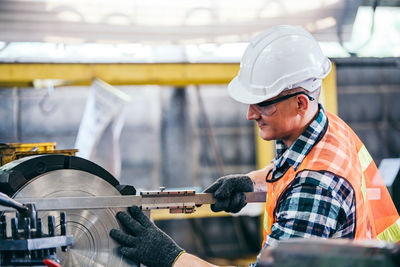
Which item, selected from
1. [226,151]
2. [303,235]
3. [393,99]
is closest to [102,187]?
[303,235]

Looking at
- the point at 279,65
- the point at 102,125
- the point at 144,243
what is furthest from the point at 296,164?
the point at 102,125

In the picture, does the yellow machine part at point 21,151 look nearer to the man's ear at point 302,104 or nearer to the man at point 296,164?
the man at point 296,164

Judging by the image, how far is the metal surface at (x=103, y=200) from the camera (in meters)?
1.35

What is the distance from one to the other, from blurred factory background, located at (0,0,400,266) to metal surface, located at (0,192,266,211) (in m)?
2.86

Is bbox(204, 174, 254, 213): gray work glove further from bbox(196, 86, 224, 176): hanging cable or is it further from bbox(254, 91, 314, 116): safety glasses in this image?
bbox(196, 86, 224, 176): hanging cable

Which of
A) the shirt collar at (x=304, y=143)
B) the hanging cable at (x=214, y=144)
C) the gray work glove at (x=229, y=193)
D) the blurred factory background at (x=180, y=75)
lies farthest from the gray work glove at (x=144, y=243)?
the hanging cable at (x=214, y=144)

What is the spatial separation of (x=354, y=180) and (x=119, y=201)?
74cm

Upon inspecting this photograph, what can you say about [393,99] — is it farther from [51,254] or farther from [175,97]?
[51,254]

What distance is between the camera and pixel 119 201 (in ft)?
4.78

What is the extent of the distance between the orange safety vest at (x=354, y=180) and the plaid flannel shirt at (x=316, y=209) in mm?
26

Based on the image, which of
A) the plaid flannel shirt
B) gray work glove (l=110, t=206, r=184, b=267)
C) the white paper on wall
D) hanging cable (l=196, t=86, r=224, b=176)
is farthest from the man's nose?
hanging cable (l=196, t=86, r=224, b=176)

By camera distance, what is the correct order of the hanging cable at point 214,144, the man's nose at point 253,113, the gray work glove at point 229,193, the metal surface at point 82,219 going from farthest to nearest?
the hanging cable at point 214,144, the gray work glove at point 229,193, the man's nose at point 253,113, the metal surface at point 82,219

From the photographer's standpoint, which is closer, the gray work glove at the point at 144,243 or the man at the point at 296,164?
the man at the point at 296,164

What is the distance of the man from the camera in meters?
1.29
